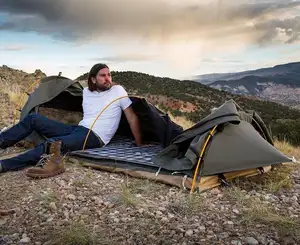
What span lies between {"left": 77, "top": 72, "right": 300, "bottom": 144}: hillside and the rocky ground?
899 inches

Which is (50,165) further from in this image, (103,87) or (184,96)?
(184,96)

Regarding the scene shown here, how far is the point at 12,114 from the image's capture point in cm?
1016

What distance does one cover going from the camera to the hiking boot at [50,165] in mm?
5332

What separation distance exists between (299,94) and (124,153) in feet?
289

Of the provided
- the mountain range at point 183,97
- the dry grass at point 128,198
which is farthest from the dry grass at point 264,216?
the mountain range at point 183,97

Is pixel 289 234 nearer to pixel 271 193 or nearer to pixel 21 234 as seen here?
pixel 271 193

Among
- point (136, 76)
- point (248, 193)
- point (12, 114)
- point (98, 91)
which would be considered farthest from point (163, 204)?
point (136, 76)

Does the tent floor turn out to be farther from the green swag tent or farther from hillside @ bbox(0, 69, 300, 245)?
hillside @ bbox(0, 69, 300, 245)

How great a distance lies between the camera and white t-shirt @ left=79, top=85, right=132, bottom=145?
6.61 m

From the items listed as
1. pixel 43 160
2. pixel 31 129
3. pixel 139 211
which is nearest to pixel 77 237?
pixel 139 211

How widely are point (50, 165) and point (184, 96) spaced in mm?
31979

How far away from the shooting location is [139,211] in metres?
4.40

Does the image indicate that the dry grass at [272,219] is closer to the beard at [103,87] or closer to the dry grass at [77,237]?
the dry grass at [77,237]

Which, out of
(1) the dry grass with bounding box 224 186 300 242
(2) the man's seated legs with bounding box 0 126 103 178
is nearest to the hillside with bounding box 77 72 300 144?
(2) the man's seated legs with bounding box 0 126 103 178
